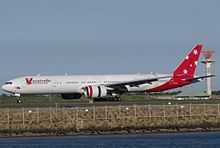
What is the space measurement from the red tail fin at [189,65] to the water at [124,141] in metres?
49.9

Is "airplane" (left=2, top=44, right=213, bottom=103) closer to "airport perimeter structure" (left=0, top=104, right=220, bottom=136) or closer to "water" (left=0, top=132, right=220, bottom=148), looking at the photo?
"airport perimeter structure" (left=0, top=104, right=220, bottom=136)

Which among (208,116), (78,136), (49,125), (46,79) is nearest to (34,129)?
(49,125)

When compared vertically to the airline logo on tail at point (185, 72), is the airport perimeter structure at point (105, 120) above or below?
below

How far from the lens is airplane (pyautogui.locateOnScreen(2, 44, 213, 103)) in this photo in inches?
3935

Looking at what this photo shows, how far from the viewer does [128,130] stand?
60.6 m

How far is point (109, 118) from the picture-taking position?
67.0 metres

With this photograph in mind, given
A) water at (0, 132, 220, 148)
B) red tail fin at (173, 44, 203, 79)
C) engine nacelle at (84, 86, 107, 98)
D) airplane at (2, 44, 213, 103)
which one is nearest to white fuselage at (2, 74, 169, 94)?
airplane at (2, 44, 213, 103)

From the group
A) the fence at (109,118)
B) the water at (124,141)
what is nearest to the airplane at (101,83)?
the fence at (109,118)

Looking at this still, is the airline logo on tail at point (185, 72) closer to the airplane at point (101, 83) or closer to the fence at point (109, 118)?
the airplane at point (101, 83)

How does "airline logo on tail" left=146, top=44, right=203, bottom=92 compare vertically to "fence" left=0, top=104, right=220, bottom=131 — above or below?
above

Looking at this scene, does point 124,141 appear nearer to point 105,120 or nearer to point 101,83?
point 105,120

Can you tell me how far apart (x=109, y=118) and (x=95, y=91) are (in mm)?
30458

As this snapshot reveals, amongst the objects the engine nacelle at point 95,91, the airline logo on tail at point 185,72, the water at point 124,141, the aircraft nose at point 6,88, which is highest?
the airline logo on tail at point 185,72

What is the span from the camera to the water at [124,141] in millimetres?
47906
